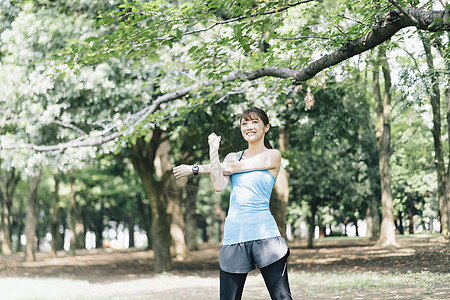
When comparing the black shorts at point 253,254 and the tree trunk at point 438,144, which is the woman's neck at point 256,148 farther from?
the tree trunk at point 438,144

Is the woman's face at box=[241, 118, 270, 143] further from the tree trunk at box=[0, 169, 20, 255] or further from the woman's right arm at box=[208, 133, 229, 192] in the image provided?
the tree trunk at box=[0, 169, 20, 255]

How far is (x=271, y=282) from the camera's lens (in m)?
3.49

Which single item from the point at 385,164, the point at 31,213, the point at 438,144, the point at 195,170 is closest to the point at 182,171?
the point at 195,170

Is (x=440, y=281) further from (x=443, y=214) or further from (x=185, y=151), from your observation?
(x=443, y=214)

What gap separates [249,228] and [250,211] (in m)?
0.12

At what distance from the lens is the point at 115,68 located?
13.6m

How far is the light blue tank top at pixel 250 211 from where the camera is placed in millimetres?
3490

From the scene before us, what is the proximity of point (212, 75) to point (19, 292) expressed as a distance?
684 centimetres

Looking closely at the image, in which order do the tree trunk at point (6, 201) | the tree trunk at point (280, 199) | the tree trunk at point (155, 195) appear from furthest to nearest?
the tree trunk at point (6, 201)
the tree trunk at point (280, 199)
the tree trunk at point (155, 195)

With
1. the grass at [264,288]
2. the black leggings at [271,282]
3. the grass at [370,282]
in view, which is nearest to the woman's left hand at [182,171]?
the black leggings at [271,282]

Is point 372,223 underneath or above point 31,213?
underneath

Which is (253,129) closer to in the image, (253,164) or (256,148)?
(256,148)

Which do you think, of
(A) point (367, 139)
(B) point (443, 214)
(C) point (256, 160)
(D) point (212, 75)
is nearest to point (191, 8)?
(D) point (212, 75)

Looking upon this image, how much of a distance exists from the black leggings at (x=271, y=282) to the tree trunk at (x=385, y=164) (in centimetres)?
1855
